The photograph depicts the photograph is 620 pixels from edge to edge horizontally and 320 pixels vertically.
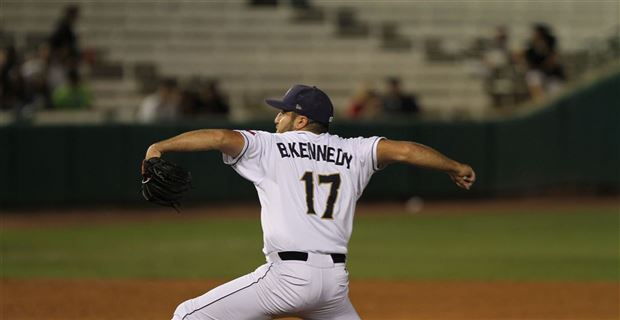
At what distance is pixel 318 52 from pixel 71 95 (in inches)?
271

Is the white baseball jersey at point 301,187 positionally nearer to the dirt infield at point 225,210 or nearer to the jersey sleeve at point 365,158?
the jersey sleeve at point 365,158

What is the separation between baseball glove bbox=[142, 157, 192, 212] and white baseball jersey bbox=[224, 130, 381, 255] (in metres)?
0.27

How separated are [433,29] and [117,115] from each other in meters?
9.00

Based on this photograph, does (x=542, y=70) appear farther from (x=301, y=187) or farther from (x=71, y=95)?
(x=301, y=187)

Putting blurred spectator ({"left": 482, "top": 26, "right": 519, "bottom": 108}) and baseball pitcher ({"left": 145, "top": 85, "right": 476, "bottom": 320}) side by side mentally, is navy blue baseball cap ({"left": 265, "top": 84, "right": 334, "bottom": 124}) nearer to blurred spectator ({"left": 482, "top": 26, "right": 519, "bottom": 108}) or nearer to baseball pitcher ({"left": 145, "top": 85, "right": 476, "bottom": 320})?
baseball pitcher ({"left": 145, "top": 85, "right": 476, "bottom": 320})

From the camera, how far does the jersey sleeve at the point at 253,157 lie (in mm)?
5629

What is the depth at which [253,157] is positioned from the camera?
566 centimetres

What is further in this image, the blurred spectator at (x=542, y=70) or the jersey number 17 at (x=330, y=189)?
the blurred spectator at (x=542, y=70)

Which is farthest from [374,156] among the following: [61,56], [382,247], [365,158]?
[61,56]

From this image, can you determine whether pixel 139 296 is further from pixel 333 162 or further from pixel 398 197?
pixel 398 197

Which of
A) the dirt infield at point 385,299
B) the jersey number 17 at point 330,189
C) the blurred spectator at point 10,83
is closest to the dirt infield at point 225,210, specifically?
the blurred spectator at point 10,83

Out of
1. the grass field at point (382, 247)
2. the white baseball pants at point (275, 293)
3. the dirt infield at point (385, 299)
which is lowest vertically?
the grass field at point (382, 247)

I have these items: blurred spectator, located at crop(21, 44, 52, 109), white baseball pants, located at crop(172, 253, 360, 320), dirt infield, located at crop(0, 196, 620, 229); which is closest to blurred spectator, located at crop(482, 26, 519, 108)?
dirt infield, located at crop(0, 196, 620, 229)

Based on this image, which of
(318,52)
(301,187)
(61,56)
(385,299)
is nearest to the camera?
(301,187)
